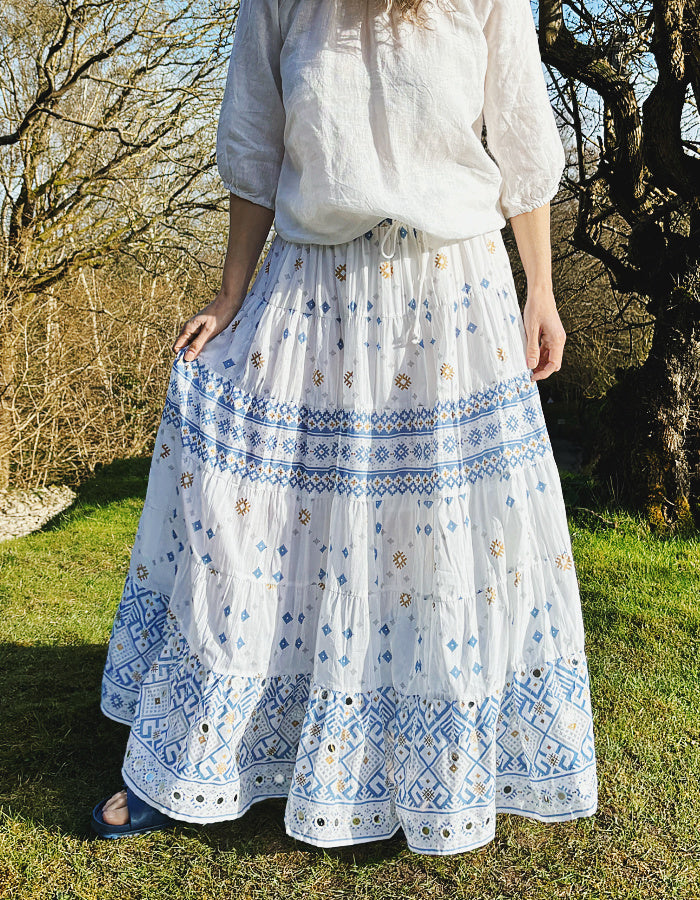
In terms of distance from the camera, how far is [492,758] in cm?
151

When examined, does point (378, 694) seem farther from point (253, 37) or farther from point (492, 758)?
point (253, 37)

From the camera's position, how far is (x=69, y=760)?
1978mm

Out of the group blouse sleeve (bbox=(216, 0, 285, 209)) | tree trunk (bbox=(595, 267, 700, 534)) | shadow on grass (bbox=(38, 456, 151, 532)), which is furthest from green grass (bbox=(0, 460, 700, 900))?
shadow on grass (bbox=(38, 456, 151, 532))

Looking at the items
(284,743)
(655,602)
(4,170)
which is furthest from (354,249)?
(4,170)

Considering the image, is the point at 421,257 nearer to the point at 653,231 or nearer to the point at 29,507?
the point at 653,231

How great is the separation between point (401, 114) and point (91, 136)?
480 centimetres

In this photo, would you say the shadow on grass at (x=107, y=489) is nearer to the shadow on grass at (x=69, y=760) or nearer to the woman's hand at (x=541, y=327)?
the shadow on grass at (x=69, y=760)

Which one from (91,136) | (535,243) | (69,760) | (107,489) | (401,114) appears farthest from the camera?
(107,489)

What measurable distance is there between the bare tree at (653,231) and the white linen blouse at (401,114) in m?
3.03

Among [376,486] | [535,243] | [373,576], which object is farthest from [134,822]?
[535,243]

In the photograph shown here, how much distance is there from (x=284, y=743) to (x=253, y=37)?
1525mm

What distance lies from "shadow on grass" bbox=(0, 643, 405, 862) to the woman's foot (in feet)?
0.26

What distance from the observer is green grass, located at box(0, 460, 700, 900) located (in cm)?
155

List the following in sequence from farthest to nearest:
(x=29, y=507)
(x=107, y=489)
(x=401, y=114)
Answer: (x=107, y=489) < (x=29, y=507) < (x=401, y=114)
